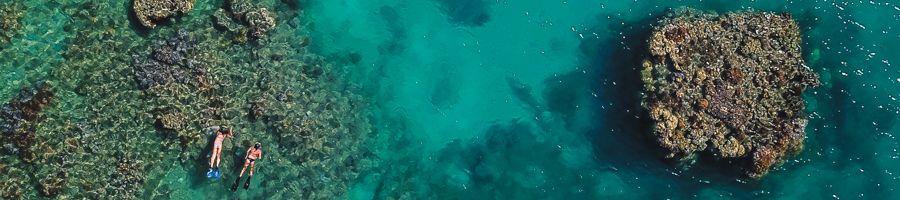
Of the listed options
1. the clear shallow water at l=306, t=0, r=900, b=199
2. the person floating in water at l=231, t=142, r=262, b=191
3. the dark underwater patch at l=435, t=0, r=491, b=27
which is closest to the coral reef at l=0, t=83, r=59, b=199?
the person floating in water at l=231, t=142, r=262, b=191

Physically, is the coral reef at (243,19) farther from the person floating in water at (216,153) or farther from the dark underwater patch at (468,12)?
the dark underwater patch at (468,12)

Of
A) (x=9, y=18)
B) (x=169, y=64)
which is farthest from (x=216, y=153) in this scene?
(x=9, y=18)

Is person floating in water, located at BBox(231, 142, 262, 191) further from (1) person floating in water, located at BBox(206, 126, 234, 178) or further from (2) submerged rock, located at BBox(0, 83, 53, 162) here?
(2) submerged rock, located at BBox(0, 83, 53, 162)

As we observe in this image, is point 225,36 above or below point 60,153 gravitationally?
above

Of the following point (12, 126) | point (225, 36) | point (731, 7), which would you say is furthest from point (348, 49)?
point (731, 7)

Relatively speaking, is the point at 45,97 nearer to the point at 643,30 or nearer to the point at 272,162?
the point at 272,162

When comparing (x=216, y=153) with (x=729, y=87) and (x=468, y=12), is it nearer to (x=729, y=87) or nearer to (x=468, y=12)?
(x=468, y=12)
